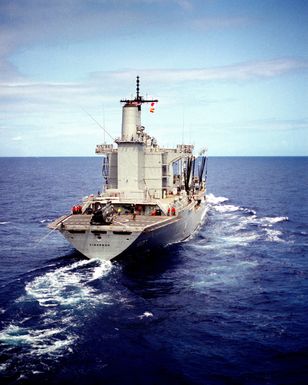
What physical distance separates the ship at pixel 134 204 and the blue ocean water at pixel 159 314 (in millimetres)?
2060

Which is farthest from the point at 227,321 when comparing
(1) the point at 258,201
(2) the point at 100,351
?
(1) the point at 258,201

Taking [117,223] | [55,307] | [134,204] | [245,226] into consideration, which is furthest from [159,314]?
[245,226]

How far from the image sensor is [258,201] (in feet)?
296

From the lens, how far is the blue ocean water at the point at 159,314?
21.3 metres

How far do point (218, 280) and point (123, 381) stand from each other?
1679 centimetres

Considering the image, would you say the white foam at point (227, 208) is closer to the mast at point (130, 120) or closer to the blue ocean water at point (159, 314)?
the blue ocean water at point (159, 314)

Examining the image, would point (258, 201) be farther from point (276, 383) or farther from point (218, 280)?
point (276, 383)

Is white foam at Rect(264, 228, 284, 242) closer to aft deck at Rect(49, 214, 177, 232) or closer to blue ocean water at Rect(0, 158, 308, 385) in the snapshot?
blue ocean water at Rect(0, 158, 308, 385)

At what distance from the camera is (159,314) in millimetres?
28250

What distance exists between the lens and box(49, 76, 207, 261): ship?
125ft

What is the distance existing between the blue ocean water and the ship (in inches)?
81.1

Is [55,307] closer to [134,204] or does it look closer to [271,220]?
[134,204]

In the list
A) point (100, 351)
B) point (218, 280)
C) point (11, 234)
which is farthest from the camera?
point (11, 234)

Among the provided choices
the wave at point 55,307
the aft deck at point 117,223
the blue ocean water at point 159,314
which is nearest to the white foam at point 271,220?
the blue ocean water at point 159,314
